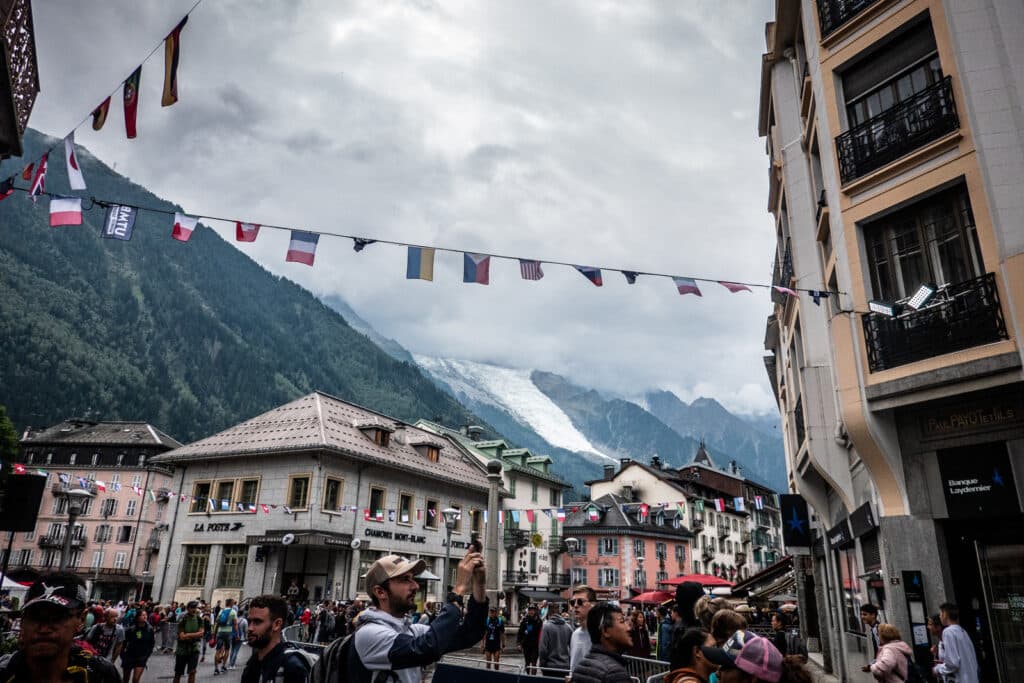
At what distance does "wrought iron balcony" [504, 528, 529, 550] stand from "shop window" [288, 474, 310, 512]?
22840mm

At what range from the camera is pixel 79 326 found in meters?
135

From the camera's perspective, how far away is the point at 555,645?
34.0ft

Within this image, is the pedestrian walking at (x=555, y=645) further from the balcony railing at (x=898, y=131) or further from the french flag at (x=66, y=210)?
the french flag at (x=66, y=210)

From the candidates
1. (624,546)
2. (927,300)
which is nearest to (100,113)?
(927,300)

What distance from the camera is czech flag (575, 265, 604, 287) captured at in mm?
12781

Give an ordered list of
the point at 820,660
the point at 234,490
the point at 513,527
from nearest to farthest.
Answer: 1. the point at 820,660
2. the point at 234,490
3. the point at 513,527

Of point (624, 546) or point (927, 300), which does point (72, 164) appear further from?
point (624, 546)

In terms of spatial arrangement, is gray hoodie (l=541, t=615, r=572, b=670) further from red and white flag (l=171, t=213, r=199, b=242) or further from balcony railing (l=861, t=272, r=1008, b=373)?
red and white flag (l=171, t=213, r=199, b=242)

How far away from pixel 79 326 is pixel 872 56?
6109 inches

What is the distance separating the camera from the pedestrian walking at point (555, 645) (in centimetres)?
1020

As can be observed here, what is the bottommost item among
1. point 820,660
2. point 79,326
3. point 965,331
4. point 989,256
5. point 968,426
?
point 820,660

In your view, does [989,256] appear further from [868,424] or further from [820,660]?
[820,660]

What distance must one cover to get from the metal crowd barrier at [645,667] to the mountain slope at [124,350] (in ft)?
303

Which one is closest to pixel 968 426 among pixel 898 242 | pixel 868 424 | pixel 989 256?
pixel 868 424
